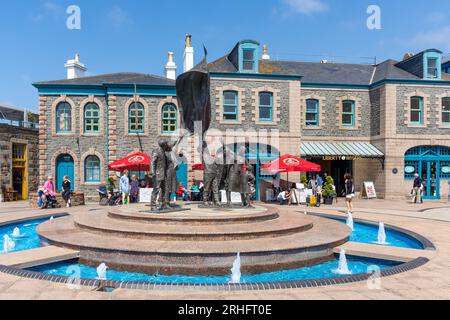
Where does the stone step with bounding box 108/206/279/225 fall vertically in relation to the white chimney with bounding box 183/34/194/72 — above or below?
below

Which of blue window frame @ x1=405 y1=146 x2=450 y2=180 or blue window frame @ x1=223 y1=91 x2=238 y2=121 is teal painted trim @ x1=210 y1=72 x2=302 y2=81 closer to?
blue window frame @ x1=223 y1=91 x2=238 y2=121

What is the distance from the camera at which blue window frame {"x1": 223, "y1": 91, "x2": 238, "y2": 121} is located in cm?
2284

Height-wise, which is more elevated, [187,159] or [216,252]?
[187,159]

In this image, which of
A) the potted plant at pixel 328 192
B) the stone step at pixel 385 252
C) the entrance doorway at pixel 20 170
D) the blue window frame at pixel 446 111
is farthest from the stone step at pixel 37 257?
the blue window frame at pixel 446 111

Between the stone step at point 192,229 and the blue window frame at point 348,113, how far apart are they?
18.0 metres

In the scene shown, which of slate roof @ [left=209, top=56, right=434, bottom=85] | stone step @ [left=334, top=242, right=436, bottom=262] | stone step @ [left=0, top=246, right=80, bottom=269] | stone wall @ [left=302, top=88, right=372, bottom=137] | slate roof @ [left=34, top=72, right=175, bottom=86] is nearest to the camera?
stone step @ [left=0, top=246, right=80, bottom=269]

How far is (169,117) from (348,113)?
44.5 feet

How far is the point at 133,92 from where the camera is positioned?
22.9m

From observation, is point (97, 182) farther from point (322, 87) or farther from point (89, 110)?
point (322, 87)

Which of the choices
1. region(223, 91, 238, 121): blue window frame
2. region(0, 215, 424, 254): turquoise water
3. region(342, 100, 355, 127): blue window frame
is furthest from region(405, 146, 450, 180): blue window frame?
region(0, 215, 424, 254): turquoise water

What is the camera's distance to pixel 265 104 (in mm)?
23234

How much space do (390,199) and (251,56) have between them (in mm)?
14191

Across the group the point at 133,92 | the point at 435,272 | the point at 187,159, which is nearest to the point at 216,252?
the point at 435,272

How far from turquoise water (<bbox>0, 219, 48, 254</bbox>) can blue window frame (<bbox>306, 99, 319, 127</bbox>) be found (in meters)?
18.8
